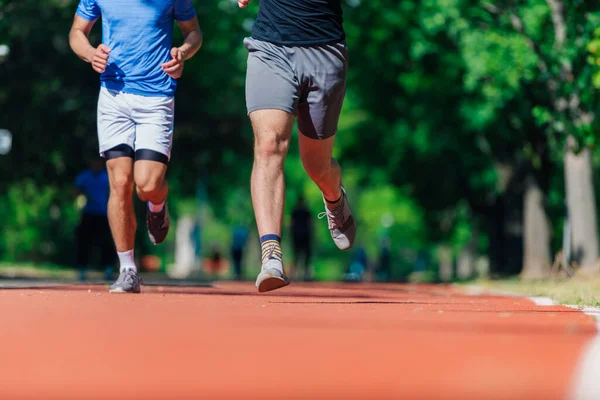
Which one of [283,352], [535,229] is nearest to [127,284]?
[283,352]

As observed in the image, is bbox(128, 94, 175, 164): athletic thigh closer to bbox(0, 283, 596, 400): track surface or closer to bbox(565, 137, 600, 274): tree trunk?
bbox(0, 283, 596, 400): track surface

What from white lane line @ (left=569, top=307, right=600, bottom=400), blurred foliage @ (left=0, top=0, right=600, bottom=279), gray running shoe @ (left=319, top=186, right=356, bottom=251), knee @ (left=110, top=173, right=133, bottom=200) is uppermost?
blurred foliage @ (left=0, top=0, right=600, bottom=279)

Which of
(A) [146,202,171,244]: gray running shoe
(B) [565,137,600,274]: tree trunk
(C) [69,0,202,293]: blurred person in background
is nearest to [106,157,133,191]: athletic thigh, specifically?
(C) [69,0,202,293]: blurred person in background

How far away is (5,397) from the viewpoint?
3.65 metres

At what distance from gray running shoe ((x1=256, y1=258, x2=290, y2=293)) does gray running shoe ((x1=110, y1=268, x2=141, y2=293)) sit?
1.66 metres

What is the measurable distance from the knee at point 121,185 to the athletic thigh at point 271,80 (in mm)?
1508

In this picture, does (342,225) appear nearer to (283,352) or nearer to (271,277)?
(271,277)

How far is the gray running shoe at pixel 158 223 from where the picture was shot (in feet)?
35.5

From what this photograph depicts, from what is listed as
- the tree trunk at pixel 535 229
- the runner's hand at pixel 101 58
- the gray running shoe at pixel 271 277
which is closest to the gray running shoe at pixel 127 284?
the runner's hand at pixel 101 58

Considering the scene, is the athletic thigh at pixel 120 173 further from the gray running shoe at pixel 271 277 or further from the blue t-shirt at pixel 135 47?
the gray running shoe at pixel 271 277

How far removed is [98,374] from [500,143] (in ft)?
91.7

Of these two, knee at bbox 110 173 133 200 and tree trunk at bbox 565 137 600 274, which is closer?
knee at bbox 110 173 133 200

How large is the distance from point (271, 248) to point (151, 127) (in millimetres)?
2200

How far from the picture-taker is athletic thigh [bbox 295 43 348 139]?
8.64 metres
